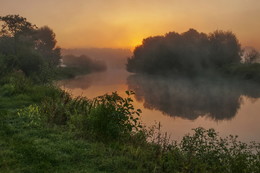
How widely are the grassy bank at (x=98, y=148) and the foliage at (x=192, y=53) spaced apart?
66.3 metres

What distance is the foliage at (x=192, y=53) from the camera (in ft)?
248

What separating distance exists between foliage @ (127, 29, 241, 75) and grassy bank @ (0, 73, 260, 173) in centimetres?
6626

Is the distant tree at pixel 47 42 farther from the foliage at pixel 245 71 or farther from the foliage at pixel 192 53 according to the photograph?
the foliage at pixel 245 71

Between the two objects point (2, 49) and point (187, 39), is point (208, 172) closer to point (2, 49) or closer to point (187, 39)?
point (2, 49)

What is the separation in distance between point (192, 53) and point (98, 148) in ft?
227

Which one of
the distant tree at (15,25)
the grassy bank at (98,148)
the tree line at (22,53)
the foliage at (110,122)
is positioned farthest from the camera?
the distant tree at (15,25)

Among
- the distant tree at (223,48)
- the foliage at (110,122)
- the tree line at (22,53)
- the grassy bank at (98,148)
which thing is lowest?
the grassy bank at (98,148)

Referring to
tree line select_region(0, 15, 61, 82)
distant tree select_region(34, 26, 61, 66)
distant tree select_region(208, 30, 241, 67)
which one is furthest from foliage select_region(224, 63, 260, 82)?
distant tree select_region(34, 26, 61, 66)

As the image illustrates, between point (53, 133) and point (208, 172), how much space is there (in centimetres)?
582

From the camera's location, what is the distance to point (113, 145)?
32.3 feet

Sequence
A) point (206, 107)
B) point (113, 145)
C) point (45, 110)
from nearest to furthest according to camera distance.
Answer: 1. point (113, 145)
2. point (45, 110)
3. point (206, 107)

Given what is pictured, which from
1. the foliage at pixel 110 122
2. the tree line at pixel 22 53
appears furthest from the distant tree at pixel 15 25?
the foliage at pixel 110 122

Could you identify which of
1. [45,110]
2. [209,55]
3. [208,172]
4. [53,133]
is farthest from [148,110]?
[209,55]

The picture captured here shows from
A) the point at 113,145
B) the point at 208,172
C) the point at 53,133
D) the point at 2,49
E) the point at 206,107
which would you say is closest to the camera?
the point at 208,172
